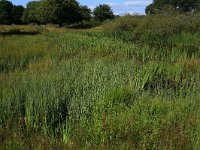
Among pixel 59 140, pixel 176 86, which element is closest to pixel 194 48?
pixel 176 86

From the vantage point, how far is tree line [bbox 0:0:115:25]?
6594 centimetres

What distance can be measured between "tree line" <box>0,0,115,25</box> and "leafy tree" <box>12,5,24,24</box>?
41cm

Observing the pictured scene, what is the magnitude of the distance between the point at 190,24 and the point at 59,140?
18704mm

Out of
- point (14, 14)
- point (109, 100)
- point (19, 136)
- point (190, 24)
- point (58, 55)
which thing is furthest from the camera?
point (14, 14)

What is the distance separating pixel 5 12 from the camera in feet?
288

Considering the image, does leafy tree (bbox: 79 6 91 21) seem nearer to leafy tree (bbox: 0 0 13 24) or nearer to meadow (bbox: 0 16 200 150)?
leafy tree (bbox: 0 0 13 24)

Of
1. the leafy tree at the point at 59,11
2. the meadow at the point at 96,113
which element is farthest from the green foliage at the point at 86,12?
the meadow at the point at 96,113

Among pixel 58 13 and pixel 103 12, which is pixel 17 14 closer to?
pixel 103 12

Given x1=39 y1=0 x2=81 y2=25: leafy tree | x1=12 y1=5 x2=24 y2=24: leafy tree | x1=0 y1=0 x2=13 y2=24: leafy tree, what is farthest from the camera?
x1=12 y1=5 x2=24 y2=24: leafy tree

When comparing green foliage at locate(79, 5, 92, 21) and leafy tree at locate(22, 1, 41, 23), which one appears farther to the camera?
leafy tree at locate(22, 1, 41, 23)

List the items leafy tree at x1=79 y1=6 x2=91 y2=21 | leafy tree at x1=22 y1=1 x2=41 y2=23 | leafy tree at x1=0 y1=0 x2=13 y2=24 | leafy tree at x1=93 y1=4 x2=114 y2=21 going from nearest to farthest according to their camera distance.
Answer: leafy tree at x1=93 y1=4 x2=114 y2=21 < leafy tree at x1=79 y1=6 x2=91 y2=21 < leafy tree at x1=22 y1=1 x2=41 y2=23 < leafy tree at x1=0 y1=0 x2=13 y2=24

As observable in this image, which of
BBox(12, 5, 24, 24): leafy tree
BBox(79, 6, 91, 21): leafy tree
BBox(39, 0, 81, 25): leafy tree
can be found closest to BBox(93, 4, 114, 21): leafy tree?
BBox(79, 6, 91, 21): leafy tree

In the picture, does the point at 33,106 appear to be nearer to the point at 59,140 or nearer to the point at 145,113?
the point at 59,140

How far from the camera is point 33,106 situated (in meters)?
6.31
